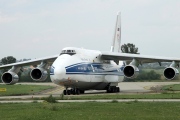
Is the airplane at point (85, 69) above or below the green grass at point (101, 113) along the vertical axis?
above

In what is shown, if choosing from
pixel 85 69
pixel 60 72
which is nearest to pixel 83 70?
pixel 85 69

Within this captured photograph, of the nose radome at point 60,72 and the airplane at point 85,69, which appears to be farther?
the airplane at point 85,69

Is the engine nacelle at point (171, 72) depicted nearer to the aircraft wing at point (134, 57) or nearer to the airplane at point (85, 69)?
the airplane at point (85, 69)

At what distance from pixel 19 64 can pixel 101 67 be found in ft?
24.7

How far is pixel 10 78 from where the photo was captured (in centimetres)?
3828

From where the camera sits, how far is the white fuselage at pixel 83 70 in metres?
33.8

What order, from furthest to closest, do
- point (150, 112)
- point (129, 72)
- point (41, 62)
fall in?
point (41, 62), point (129, 72), point (150, 112)

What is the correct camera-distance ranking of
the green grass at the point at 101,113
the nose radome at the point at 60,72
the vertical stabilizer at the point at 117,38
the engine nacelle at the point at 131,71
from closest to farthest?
the green grass at the point at 101,113
the nose radome at the point at 60,72
the engine nacelle at the point at 131,71
the vertical stabilizer at the point at 117,38

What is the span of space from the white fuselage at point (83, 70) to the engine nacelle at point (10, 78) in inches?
204

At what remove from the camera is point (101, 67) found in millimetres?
38875

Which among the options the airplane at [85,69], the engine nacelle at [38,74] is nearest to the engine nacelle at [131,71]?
the airplane at [85,69]

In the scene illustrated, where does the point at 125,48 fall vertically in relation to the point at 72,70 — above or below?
above

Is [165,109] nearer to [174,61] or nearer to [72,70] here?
[72,70]

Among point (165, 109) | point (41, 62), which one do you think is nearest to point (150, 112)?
point (165, 109)
